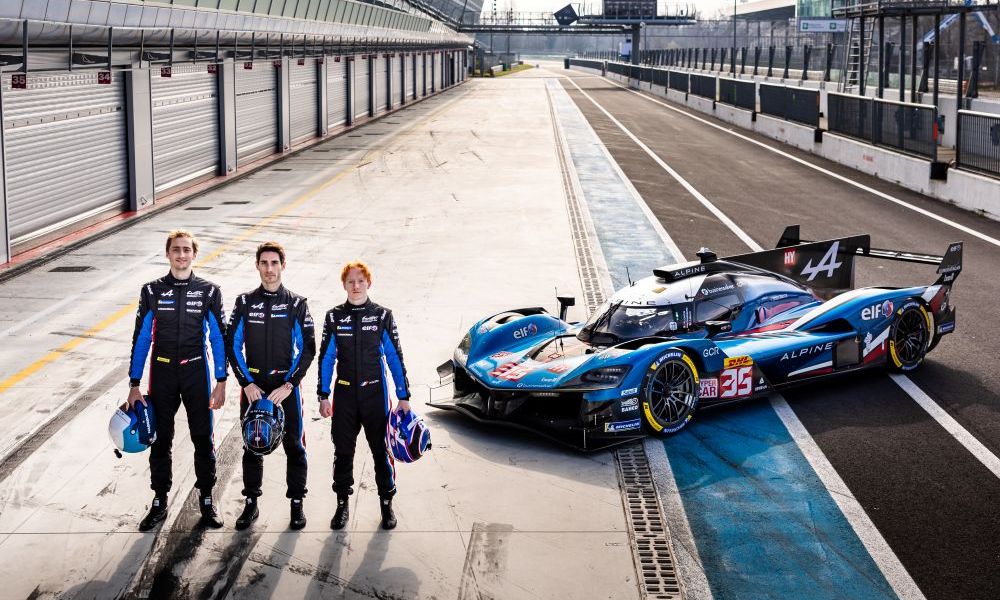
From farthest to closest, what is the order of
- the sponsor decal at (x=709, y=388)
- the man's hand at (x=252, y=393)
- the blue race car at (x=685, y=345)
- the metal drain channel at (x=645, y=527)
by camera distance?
the sponsor decal at (x=709, y=388)
the blue race car at (x=685, y=345)
the man's hand at (x=252, y=393)
the metal drain channel at (x=645, y=527)

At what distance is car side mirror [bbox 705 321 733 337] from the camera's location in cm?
1005

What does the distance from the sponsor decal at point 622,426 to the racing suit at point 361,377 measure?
6.65ft

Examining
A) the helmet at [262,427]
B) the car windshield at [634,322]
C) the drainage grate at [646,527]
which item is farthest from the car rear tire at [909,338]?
the helmet at [262,427]

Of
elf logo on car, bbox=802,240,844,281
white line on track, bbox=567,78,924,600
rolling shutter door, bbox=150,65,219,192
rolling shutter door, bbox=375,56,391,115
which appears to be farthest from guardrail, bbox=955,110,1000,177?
rolling shutter door, bbox=375,56,391,115

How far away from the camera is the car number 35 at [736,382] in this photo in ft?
30.9

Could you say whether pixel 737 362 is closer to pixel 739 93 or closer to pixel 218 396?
pixel 218 396

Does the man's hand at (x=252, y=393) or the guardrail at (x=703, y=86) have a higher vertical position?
the guardrail at (x=703, y=86)

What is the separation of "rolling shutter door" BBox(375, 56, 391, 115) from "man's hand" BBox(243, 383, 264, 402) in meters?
46.1

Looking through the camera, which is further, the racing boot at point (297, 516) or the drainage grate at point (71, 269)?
the drainage grate at point (71, 269)

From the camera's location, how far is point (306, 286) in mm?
14797

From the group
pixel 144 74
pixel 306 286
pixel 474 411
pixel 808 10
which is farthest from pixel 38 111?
pixel 808 10

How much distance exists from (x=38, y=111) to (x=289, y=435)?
42.5ft

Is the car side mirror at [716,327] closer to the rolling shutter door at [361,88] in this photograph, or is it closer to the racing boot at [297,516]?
the racing boot at [297,516]

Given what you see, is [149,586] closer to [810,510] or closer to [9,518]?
[9,518]
